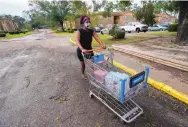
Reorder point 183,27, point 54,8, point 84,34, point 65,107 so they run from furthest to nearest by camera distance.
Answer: point 54,8, point 183,27, point 84,34, point 65,107

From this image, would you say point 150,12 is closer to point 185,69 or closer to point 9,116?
point 185,69

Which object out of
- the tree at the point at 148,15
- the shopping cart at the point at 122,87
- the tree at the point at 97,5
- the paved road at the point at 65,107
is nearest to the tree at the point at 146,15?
the tree at the point at 148,15

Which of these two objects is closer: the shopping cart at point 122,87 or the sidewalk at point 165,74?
the shopping cart at point 122,87

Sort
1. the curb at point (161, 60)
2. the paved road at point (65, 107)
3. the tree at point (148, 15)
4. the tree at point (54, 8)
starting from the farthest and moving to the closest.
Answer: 1. the tree at point (54, 8)
2. the tree at point (148, 15)
3. the curb at point (161, 60)
4. the paved road at point (65, 107)

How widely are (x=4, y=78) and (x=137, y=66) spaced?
5.12 m

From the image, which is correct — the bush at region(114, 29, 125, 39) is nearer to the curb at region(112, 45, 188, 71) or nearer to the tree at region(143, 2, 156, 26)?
the curb at region(112, 45, 188, 71)

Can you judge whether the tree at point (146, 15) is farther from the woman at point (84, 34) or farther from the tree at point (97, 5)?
the woman at point (84, 34)

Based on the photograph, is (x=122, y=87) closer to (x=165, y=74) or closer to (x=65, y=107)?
(x=65, y=107)

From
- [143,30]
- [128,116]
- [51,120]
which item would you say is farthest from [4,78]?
[143,30]

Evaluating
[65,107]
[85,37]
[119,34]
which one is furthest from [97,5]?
[65,107]

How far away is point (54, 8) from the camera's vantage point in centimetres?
4072

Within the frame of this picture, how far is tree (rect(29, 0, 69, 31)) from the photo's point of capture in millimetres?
40922

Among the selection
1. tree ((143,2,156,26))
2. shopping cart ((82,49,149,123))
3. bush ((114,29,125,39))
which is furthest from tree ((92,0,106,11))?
tree ((143,2,156,26))

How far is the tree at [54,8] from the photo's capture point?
40.9 metres
